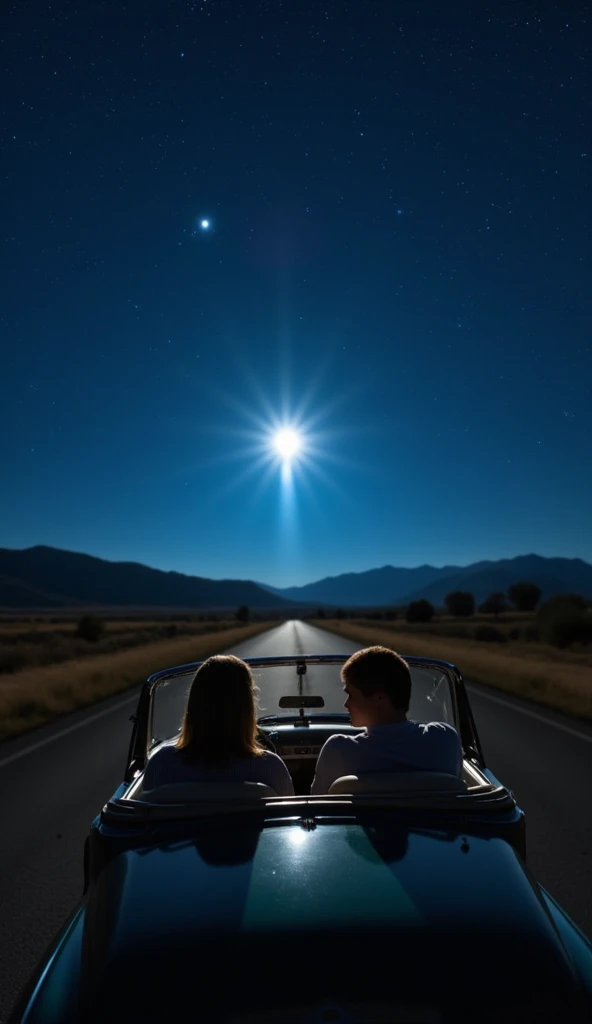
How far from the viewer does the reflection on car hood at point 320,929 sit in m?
1.73

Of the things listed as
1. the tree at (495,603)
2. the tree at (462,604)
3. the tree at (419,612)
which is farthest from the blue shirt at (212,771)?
the tree at (462,604)

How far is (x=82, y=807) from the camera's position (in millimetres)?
7766

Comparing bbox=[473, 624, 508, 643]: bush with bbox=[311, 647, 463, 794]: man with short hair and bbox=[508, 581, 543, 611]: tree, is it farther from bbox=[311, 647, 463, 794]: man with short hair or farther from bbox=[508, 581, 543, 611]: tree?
bbox=[508, 581, 543, 611]: tree

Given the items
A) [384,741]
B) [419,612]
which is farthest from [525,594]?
[384,741]

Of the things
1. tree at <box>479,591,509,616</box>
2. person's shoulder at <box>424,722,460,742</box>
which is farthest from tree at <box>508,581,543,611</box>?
person's shoulder at <box>424,722,460,742</box>

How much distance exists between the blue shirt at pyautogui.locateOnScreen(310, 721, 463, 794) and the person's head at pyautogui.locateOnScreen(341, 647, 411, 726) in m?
0.10

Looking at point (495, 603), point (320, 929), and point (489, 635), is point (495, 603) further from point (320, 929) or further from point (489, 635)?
point (320, 929)

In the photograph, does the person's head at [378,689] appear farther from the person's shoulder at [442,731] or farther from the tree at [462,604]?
the tree at [462,604]

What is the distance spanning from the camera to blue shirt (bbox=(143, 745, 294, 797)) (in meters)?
2.94

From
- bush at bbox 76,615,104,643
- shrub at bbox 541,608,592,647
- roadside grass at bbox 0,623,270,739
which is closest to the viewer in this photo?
roadside grass at bbox 0,623,270,739

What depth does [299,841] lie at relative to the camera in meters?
2.40

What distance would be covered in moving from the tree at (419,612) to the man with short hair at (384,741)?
126 metres

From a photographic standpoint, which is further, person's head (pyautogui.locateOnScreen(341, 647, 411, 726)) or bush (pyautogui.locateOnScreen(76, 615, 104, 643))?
bush (pyautogui.locateOnScreen(76, 615, 104, 643))

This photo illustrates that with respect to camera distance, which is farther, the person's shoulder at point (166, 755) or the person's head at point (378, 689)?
the person's head at point (378, 689)
